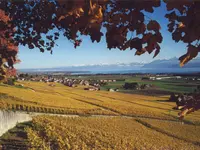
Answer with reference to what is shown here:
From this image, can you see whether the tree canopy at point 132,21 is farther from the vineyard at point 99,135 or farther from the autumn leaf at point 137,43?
the vineyard at point 99,135

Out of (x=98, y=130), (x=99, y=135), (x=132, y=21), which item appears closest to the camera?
(x=132, y=21)

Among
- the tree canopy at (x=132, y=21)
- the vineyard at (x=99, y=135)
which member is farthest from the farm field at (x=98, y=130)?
the tree canopy at (x=132, y=21)

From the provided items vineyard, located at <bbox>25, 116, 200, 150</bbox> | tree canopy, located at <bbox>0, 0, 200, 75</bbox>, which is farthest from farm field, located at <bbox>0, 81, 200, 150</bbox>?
tree canopy, located at <bbox>0, 0, 200, 75</bbox>

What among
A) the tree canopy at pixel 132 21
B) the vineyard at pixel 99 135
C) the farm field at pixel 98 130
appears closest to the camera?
the tree canopy at pixel 132 21

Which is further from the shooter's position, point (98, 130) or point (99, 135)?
point (98, 130)

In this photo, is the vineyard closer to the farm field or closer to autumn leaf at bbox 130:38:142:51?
the farm field

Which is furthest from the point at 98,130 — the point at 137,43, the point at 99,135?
the point at 137,43

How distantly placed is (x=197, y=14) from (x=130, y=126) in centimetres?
4031

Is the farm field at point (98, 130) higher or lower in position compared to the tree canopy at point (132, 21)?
lower

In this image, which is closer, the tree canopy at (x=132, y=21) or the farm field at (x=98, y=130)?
the tree canopy at (x=132, y=21)

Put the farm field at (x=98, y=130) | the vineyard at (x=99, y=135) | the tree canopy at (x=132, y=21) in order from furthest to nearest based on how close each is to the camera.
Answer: the farm field at (x=98, y=130) → the vineyard at (x=99, y=135) → the tree canopy at (x=132, y=21)

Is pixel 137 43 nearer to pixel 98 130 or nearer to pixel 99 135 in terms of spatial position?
pixel 99 135

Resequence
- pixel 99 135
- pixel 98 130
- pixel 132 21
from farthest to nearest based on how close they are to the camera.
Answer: pixel 98 130 < pixel 99 135 < pixel 132 21

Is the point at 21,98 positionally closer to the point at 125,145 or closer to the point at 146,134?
the point at 146,134
